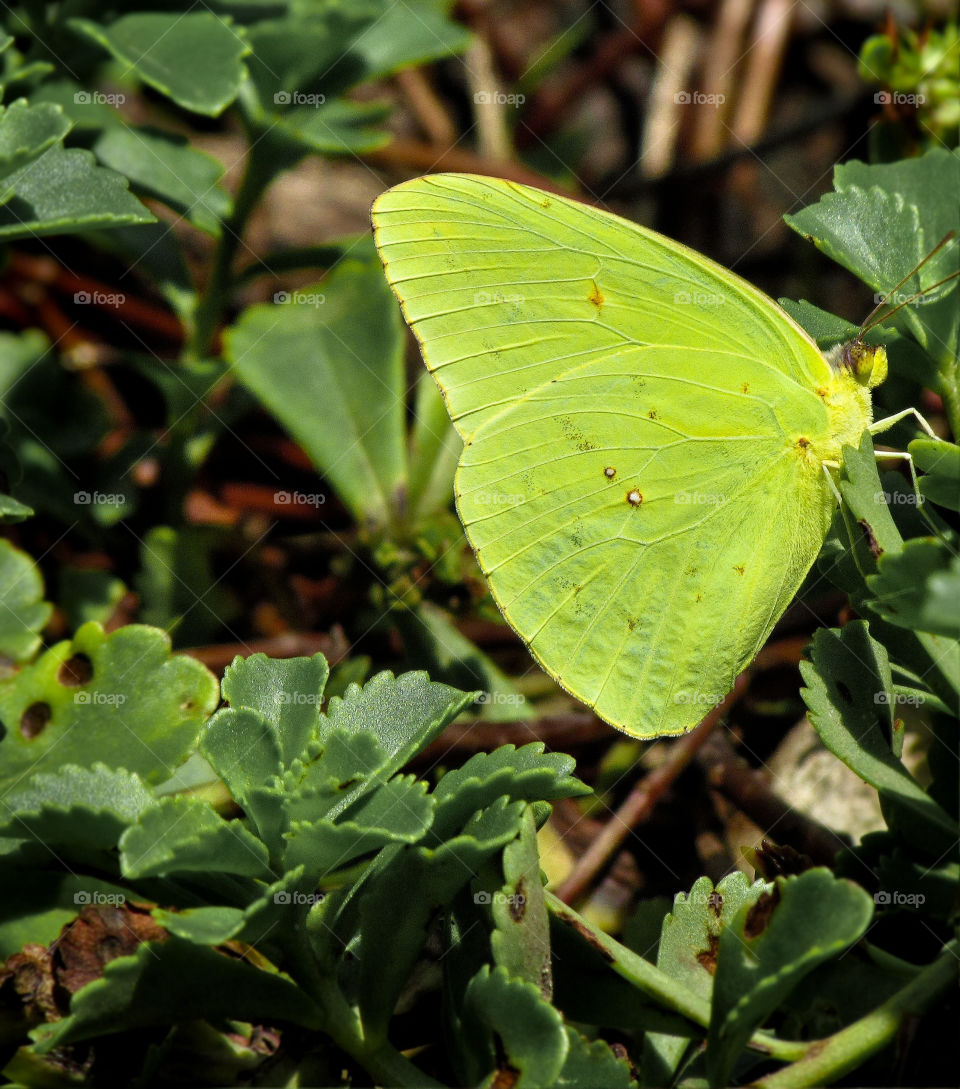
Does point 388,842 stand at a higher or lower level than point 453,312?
lower

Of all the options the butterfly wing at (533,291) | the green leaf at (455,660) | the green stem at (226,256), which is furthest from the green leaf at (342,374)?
the butterfly wing at (533,291)

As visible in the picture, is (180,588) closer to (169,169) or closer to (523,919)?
(169,169)

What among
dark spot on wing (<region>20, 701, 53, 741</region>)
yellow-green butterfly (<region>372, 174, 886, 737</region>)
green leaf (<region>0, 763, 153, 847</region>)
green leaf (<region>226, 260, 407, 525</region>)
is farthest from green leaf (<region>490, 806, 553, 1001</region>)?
green leaf (<region>226, 260, 407, 525</region>)

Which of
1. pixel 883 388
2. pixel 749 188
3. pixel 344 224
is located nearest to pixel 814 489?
pixel 883 388

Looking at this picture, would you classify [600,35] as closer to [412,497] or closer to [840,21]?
[840,21]

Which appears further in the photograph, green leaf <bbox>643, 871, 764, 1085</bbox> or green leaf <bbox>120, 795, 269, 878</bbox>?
green leaf <bbox>643, 871, 764, 1085</bbox>

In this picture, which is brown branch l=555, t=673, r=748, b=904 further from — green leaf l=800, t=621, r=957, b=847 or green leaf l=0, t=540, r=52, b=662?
green leaf l=0, t=540, r=52, b=662
